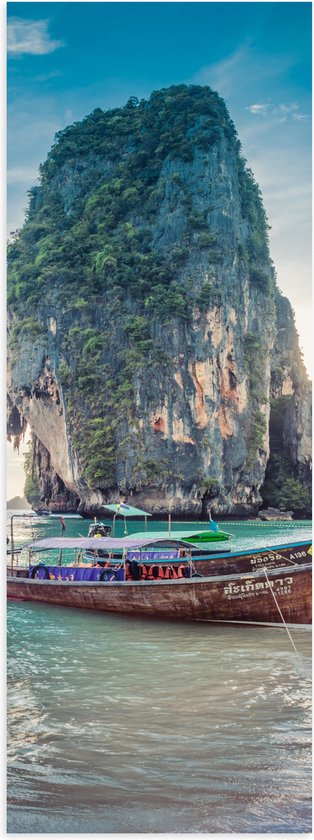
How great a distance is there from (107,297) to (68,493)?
31.4 feet

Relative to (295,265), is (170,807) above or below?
below

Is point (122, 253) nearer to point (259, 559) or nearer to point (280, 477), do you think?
point (280, 477)

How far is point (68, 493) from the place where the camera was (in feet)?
118

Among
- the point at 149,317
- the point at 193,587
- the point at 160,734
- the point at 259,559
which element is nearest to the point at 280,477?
the point at 149,317

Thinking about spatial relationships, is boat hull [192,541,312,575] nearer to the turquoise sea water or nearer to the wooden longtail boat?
the wooden longtail boat

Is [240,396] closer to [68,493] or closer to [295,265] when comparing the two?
[68,493]

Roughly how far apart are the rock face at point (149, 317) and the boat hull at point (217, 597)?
70.3 feet

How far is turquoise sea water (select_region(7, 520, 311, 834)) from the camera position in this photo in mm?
3100

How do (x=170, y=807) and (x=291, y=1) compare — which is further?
(x=291, y=1)

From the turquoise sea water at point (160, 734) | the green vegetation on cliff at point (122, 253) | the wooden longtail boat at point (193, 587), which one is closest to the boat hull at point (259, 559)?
the wooden longtail boat at point (193, 587)

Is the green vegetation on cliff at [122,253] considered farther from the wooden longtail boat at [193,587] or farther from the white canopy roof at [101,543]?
the wooden longtail boat at [193,587]

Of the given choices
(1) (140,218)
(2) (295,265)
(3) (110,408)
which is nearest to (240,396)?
(3) (110,408)

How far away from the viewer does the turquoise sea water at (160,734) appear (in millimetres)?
3100

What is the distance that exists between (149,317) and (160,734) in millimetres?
28375
